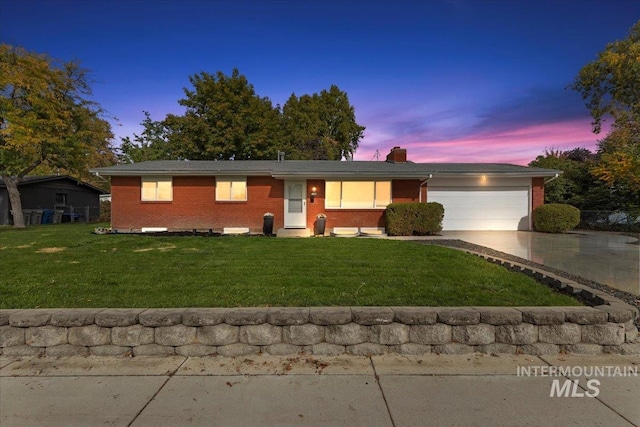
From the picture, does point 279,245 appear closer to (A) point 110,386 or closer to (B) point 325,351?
(B) point 325,351

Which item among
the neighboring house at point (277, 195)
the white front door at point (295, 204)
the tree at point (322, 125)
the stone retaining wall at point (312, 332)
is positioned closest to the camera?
the stone retaining wall at point (312, 332)

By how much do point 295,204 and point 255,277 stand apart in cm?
814

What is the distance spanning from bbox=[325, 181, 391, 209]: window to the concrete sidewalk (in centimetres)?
973

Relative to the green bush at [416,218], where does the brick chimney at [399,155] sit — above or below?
above

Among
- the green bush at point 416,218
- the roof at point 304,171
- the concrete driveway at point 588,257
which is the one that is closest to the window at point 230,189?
the roof at point 304,171

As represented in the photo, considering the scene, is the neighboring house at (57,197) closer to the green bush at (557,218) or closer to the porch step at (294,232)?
the porch step at (294,232)

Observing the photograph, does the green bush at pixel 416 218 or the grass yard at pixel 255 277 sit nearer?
the grass yard at pixel 255 277

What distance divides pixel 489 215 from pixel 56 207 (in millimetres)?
25842

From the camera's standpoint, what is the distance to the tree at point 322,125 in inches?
1221

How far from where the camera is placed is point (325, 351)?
3387mm

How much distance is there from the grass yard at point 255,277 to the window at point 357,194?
5150mm

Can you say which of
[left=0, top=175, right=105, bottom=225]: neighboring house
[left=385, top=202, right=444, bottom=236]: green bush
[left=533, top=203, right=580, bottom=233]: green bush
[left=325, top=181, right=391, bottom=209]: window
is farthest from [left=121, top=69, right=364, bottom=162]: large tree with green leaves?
[left=533, top=203, right=580, bottom=233]: green bush

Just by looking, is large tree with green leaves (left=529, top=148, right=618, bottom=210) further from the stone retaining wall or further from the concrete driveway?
the stone retaining wall

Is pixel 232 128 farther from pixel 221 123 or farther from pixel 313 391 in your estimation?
pixel 313 391
